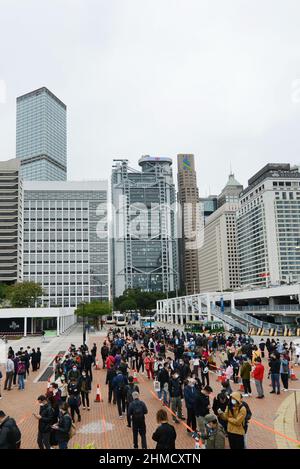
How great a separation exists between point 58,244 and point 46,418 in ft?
477

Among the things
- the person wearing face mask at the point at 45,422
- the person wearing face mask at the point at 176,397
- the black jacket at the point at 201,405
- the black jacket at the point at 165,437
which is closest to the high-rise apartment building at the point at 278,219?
the person wearing face mask at the point at 176,397

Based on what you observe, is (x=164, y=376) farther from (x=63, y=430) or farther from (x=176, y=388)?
(x=63, y=430)

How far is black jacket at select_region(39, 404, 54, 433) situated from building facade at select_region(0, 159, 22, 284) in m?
112

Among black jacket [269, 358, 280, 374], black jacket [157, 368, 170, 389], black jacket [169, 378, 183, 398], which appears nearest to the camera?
black jacket [169, 378, 183, 398]

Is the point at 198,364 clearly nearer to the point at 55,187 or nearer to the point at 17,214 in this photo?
the point at 17,214

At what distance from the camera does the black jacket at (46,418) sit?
9523 millimetres

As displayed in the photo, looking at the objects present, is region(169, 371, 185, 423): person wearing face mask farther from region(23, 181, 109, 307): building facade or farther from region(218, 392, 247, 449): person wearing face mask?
region(23, 181, 109, 307): building facade

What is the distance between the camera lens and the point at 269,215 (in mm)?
155000

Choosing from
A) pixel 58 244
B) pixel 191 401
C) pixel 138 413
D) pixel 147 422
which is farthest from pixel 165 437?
pixel 58 244

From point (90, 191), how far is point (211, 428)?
155 meters

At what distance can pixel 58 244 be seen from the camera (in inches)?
5965

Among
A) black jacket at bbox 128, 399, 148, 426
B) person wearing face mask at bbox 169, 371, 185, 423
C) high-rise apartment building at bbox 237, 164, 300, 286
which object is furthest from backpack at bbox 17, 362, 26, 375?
high-rise apartment building at bbox 237, 164, 300, 286

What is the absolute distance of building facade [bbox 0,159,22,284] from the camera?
116 metres

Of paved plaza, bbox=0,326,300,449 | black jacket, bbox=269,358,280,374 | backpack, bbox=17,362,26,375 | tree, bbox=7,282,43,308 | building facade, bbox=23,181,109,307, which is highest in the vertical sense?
building facade, bbox=23,181,109,307
